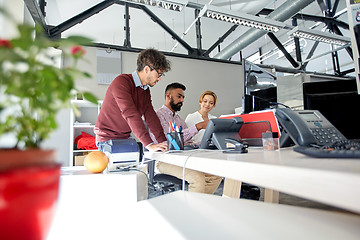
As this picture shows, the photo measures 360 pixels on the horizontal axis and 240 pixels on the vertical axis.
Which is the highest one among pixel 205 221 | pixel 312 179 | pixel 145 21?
pixel 145 21

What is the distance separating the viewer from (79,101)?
3373 mm

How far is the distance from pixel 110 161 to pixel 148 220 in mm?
632

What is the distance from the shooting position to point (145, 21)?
4.94 metres

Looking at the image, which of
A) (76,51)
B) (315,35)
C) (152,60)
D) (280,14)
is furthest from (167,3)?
(76,51)

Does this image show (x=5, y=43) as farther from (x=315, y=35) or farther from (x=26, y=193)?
(x=315, y=35)

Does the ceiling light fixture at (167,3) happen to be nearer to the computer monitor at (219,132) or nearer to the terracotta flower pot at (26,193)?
the computer monitor at (219,132)

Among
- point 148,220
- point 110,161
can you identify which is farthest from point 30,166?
point 110,161

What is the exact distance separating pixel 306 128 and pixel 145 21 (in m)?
4.78

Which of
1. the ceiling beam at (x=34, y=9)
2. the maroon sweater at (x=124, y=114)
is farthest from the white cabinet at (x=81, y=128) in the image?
the maroon sweater at (x=124, y=114)

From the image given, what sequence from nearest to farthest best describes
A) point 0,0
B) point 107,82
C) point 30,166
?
point 30,166
point 0,0
point 107,82

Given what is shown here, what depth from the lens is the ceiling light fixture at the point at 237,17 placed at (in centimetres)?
299

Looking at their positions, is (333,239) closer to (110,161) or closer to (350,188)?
(350,188)

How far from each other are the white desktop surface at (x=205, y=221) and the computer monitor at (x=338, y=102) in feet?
2.64

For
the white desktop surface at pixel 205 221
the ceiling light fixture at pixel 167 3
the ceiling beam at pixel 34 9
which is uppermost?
the ceiling light fixture at pixel 167 3
